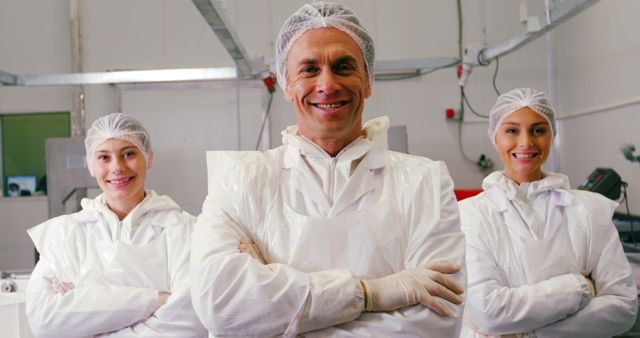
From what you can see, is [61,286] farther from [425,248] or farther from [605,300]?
[605,300]

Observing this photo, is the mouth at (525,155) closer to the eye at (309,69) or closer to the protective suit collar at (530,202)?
the protective suit collar at (530,202)

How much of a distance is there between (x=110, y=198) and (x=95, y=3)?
2.69m

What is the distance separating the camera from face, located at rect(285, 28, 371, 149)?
1039 mm

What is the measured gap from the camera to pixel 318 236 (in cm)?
102

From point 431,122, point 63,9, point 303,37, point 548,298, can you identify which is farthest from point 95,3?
point 548,298

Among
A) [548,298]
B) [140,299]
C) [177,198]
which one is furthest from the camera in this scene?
[177,198]

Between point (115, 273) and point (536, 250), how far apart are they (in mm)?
1207

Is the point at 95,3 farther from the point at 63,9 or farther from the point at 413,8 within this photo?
the point at 413,8

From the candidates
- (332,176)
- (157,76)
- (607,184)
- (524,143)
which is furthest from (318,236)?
(157,76)

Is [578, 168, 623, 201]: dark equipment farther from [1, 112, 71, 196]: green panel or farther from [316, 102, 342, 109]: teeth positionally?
[1, 112, 71, 196]: green panel

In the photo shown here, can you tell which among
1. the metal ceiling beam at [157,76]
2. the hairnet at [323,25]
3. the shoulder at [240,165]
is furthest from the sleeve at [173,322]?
the metal ceiling beam at [157,76]

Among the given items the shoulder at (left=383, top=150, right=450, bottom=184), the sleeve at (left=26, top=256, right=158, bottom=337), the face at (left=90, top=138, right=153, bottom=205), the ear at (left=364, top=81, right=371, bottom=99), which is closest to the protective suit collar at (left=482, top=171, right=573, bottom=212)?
the shoulder at (left=383, top=150, right=450, bottom=184)

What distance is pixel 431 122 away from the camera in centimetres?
385

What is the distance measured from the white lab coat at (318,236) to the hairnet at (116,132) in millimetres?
773
